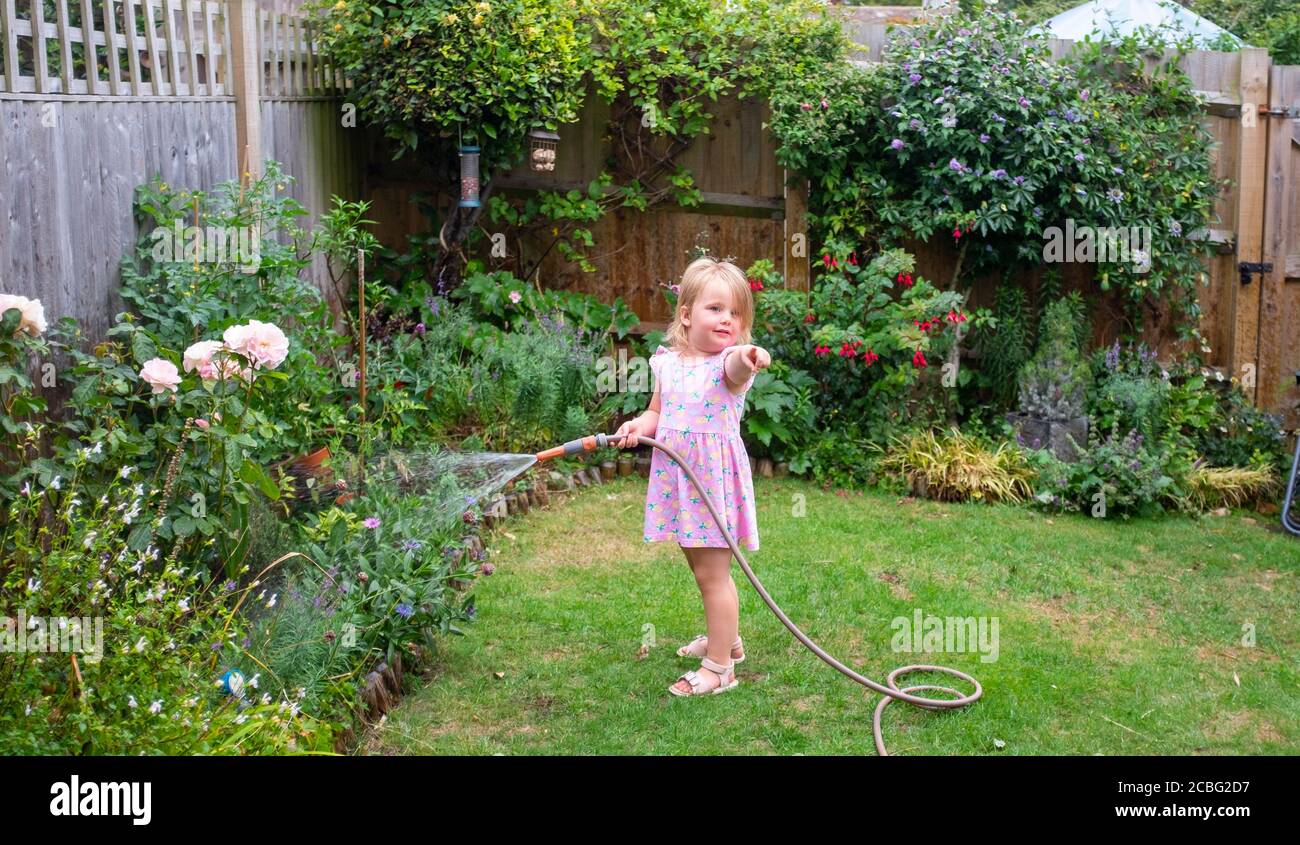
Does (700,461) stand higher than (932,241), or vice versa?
(932,241)

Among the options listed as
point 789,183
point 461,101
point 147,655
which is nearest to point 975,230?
point 789,183

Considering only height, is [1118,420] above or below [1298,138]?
below

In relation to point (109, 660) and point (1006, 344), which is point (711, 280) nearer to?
point (109, 660)

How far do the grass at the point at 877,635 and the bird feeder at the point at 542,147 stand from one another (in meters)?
2.31

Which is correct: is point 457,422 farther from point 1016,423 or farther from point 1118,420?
point 1118,420

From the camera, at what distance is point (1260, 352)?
26.4 feet

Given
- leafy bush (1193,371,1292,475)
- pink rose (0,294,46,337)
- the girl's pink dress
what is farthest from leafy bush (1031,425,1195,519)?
pink rose (0,294,46,337)

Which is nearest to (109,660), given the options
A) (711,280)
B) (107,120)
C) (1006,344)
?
(711,280)

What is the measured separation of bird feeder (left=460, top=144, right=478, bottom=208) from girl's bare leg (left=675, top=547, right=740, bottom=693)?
407cm

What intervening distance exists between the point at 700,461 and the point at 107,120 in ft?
8.53

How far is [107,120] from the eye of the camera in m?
4.88

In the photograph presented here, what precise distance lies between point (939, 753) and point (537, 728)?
1.29m

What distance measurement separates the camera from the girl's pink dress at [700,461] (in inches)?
178

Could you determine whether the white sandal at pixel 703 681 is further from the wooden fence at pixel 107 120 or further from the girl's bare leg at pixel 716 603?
the wooden fence at pixel 107 120
